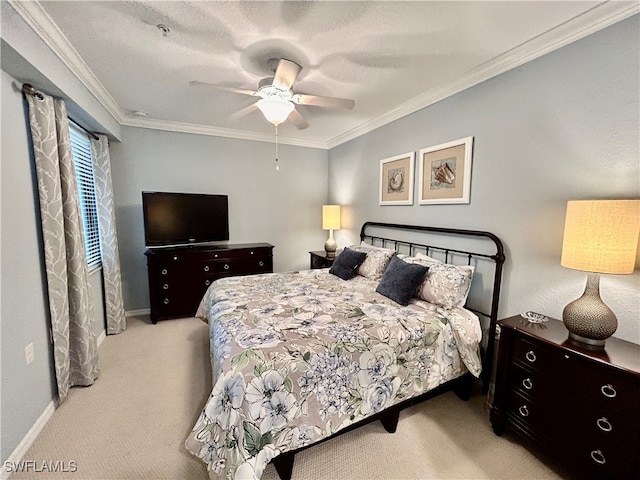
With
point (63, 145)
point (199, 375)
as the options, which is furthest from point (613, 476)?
point (63, 145)

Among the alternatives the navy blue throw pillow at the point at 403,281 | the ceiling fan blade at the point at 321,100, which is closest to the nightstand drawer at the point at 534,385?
the navy blue throw pillow at the point at 403,281

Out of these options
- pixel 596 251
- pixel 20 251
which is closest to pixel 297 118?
pixel 20 251

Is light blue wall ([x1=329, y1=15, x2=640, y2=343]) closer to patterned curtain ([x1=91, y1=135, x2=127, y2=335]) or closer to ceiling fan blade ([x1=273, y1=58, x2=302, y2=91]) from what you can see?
ceiling fan blade ([x1=273, y1=58, x2=302, y2=91])

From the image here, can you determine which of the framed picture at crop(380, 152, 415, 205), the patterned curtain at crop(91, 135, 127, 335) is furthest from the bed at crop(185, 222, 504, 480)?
the patterned curtain at crop(91, 135, 127, 335)

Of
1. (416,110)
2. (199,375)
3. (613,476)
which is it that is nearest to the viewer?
(613,476)

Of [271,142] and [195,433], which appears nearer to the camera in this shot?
[195,433]

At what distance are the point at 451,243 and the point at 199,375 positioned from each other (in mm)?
2673

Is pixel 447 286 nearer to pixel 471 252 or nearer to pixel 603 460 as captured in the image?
pixel 471 252

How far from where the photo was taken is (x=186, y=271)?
3.64 m

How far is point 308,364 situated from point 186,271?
2.74 meters

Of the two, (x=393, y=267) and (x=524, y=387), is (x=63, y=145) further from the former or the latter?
(x=524, y=387)

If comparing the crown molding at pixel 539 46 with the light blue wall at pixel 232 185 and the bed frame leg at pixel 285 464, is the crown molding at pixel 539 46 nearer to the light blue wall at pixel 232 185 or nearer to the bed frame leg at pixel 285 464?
the light blue wall at pixel 232 185

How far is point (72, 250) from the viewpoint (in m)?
2.17

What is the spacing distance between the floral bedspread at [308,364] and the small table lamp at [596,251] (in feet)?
2.27
